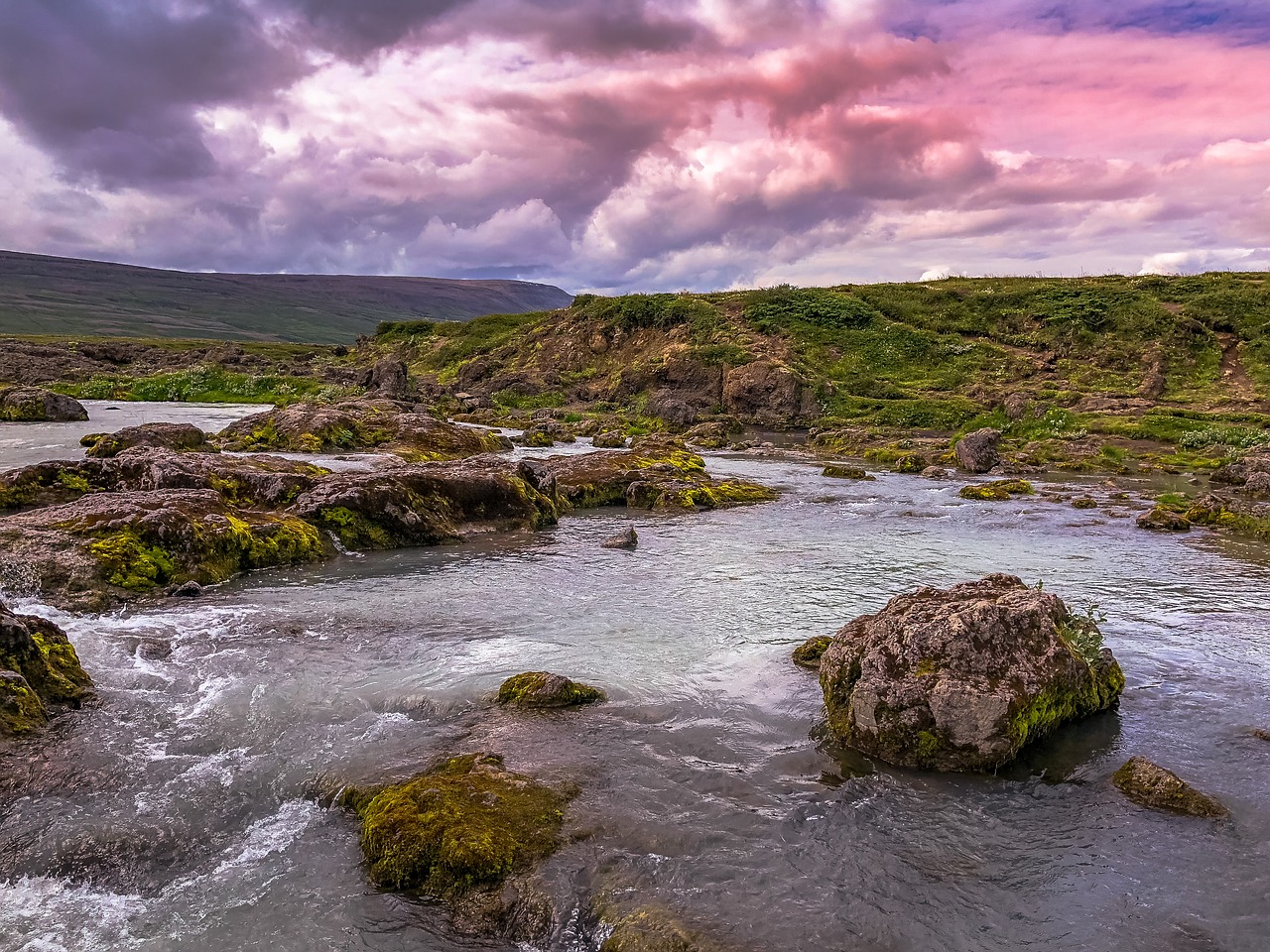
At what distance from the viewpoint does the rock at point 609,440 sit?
158ft

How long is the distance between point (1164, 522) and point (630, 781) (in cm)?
2326

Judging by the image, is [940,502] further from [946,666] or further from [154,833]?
[154,833]

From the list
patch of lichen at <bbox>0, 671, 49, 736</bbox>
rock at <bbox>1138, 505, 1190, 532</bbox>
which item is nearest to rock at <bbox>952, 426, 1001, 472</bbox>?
rock at <bbox>1138, 505, 1190, 532</bbox>

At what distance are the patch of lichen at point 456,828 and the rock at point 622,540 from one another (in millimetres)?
13265

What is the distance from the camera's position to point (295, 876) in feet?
25.2

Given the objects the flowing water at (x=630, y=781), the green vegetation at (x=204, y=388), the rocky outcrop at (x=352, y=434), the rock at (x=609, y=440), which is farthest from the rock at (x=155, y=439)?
the green vegetation at (x=204, y=388)

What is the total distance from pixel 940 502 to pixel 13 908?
29627 millimetres

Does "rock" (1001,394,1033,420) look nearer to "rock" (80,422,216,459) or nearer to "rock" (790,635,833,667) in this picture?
"rock" (790,635,833,667)

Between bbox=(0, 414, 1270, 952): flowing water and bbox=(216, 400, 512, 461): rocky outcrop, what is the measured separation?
22212mm

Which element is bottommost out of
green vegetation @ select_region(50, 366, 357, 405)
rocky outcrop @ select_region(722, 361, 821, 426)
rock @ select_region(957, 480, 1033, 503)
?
green vegetation @ select_region(50, 366, 357, 405)

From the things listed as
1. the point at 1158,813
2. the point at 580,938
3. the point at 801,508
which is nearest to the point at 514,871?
the point at 580,938

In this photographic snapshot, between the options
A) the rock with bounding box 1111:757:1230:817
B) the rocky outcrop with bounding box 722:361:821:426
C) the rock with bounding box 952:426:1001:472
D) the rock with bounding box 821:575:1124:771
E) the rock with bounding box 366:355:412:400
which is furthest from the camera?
the rock with bounding box 366:355:412:400

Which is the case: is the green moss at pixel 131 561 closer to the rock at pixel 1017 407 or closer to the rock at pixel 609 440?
the rock at pixel 609 440

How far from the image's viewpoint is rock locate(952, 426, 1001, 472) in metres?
39.9
